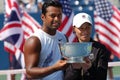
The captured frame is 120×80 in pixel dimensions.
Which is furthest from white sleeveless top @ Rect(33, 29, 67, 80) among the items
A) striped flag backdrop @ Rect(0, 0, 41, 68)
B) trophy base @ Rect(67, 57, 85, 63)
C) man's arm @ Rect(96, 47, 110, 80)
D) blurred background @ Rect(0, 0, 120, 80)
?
blurred background @ Rect(0, 0, 120, 80)

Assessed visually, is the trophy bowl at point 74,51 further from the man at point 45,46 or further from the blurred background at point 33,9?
the blurred background at point 33,9

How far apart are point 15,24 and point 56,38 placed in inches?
185

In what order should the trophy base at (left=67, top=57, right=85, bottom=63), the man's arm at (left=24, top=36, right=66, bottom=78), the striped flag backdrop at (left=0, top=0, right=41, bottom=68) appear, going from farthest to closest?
the striped flag backdrop at (left=0, top=0, right=41, bottom=68)
the man's arm at (left=24, top=36, right=66, bottom=78)
the trophy base at (left=67, top=57, right=85, bottom=63)

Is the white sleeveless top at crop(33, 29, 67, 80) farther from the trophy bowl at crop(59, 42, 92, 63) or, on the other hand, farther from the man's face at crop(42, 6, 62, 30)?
the trophy bowl at crop(59, 42, 92, 63)

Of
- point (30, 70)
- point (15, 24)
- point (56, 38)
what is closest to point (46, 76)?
point (30, 70)

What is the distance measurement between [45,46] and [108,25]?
6.14 meters

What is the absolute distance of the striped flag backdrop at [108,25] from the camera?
922 cm

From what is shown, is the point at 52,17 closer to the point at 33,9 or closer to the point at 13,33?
the point at 13,33

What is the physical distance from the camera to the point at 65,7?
916 cm

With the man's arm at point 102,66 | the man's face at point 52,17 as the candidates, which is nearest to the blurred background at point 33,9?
the man's arm at point 102,66

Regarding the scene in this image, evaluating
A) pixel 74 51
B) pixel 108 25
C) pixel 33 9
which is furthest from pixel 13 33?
pixel 33 9

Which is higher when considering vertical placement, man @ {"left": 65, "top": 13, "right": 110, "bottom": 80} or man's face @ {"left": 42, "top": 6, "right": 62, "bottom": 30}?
man's face @ {"left": 42, "top": 6, "right": 62, "bottom": 30}

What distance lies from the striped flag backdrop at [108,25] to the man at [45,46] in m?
5.73

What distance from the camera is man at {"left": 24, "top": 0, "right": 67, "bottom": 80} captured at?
11.1ft
